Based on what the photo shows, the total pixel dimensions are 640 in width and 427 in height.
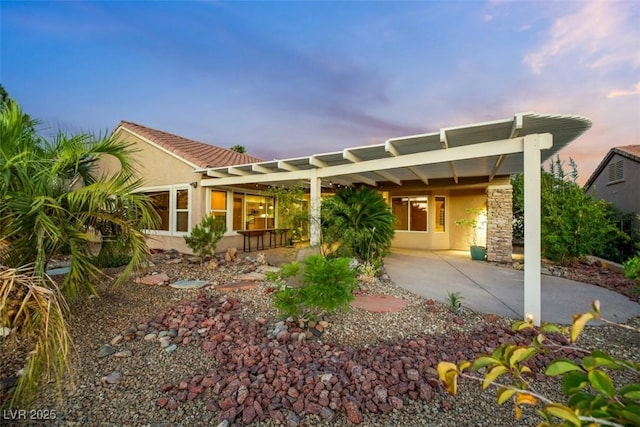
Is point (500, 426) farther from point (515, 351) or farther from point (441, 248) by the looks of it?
point (441, 248)

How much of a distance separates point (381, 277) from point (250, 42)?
942 cm

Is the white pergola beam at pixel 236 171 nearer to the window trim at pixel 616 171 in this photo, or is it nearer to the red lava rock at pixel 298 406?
the red lava rock at pixel 298 406

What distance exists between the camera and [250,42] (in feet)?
33.9

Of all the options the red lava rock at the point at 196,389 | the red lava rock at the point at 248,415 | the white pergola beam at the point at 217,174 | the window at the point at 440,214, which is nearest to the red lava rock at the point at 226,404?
the red lava rock at the point at 248,415

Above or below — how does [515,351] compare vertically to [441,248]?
above

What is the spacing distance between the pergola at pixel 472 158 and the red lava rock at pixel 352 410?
3340 mm

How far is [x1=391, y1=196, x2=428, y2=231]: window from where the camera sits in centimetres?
1192

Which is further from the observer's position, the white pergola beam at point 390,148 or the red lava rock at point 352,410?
the white pergola beam at point 390,148

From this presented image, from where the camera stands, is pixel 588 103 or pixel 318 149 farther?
pixel 318 149

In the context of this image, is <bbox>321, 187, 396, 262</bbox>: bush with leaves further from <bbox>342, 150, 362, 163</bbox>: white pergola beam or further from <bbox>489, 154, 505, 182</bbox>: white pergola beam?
<bbox>489, 154, 505, 182</bbox>: white pergola beam

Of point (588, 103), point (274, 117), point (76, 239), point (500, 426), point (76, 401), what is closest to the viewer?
point (500, 426)

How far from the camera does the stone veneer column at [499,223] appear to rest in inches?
361

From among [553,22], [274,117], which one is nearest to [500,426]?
[553,22]

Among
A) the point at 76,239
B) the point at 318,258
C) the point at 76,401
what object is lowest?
the point at 76,401
